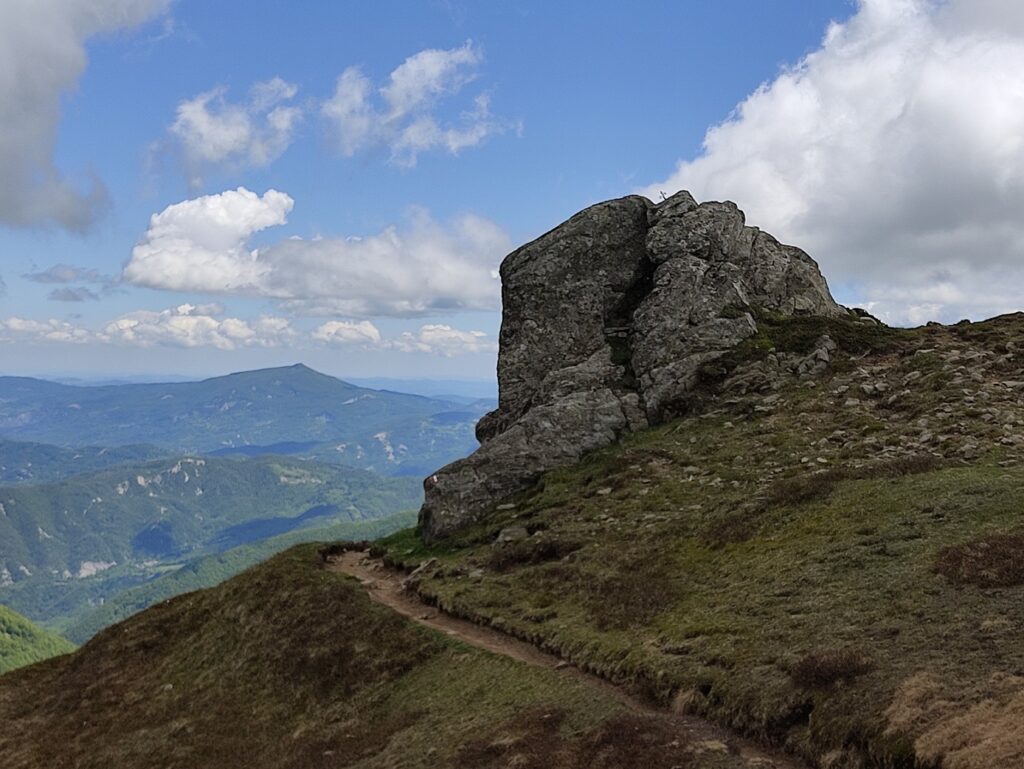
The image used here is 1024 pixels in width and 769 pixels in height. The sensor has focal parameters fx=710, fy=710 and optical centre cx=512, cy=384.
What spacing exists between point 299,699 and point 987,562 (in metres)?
27.2

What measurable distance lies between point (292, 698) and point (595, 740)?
17.9m

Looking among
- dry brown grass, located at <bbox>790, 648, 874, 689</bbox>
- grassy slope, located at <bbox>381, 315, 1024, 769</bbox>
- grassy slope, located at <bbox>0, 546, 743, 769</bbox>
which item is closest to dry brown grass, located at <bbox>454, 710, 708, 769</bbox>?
grassy slope, located at <bbox>0, 546, 743, 769</bbox>

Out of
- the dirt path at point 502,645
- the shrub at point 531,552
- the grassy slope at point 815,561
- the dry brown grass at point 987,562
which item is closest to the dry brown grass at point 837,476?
the grassy slope at point 815,561

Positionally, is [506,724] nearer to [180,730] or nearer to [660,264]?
[180,730]

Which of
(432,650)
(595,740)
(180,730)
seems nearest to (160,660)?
(180,730)

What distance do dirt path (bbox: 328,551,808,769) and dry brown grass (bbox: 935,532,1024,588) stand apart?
886 cm

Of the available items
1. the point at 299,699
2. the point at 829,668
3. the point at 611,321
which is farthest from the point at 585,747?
the point at 611,321

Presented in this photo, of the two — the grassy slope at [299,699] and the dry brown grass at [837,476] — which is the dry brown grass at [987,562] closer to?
the dry brown grass at [837,476]

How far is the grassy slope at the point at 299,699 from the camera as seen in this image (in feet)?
68.4

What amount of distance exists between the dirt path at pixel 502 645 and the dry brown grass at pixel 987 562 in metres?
8.86

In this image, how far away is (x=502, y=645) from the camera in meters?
30.1

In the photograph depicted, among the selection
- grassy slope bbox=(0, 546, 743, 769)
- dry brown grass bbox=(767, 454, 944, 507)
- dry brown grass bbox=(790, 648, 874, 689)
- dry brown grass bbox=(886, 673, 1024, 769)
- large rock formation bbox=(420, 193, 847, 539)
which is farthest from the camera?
large rock formation bbox=(420, 193, 847, 539)

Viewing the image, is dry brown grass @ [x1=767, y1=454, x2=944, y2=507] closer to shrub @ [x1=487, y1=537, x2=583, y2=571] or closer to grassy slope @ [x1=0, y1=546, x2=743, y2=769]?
shrub @ [x1=487, y1=537, x2=583, y2=571]

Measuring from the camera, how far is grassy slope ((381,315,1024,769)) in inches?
669
